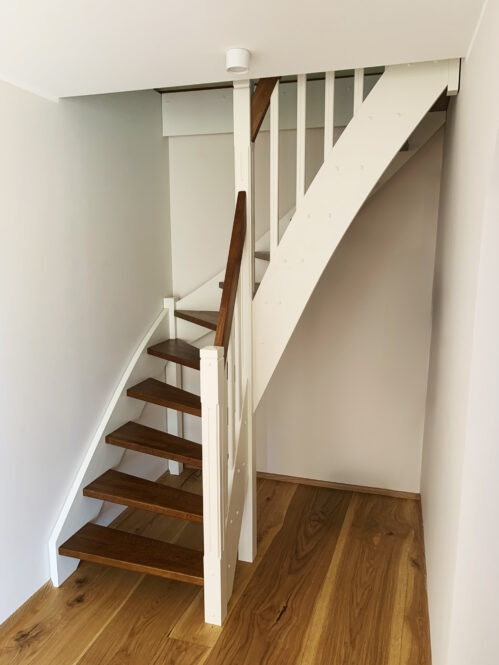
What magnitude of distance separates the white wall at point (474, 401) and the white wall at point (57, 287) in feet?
5.56

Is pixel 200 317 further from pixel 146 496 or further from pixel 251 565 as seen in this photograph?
pixel 251 565

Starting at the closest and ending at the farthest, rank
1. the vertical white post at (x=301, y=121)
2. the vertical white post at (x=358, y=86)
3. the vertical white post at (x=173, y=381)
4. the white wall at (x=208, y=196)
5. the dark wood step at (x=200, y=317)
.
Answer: the vertical white post at (x=358, y=86) < the vertical white post at (x=301, y=121) < the dark wood step at (x=200, y=317) < the white wall at (x=208, y=196) < the vertical white post at (x=173, y=381)

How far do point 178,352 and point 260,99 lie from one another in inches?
58.8

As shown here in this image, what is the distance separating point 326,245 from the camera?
7.43ft

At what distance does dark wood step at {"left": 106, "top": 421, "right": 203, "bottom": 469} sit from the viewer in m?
2.58

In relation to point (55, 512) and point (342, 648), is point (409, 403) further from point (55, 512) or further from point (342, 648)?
point (55, 512)

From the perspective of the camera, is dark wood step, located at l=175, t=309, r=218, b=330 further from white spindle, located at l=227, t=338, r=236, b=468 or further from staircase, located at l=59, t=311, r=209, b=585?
white spindle, located at l=227, t=338, r=236, b=468

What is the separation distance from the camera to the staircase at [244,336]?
2.09 meters

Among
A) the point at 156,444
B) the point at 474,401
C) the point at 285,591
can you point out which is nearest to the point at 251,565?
the point at 285,591

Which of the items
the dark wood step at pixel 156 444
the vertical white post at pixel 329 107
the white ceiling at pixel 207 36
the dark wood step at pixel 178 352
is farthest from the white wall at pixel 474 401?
the dark wood step at pixel 178 352

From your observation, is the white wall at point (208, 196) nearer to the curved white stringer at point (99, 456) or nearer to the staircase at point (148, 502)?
the curved white stringer at point (99, 456)

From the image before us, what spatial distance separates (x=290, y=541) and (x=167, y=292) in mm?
1747

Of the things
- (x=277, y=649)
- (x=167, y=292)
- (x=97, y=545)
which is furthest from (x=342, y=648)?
(x=167, y=292)

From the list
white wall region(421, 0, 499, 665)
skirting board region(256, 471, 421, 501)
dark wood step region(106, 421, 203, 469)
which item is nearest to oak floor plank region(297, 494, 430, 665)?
skirting board region(256, 471, 421, 501)
